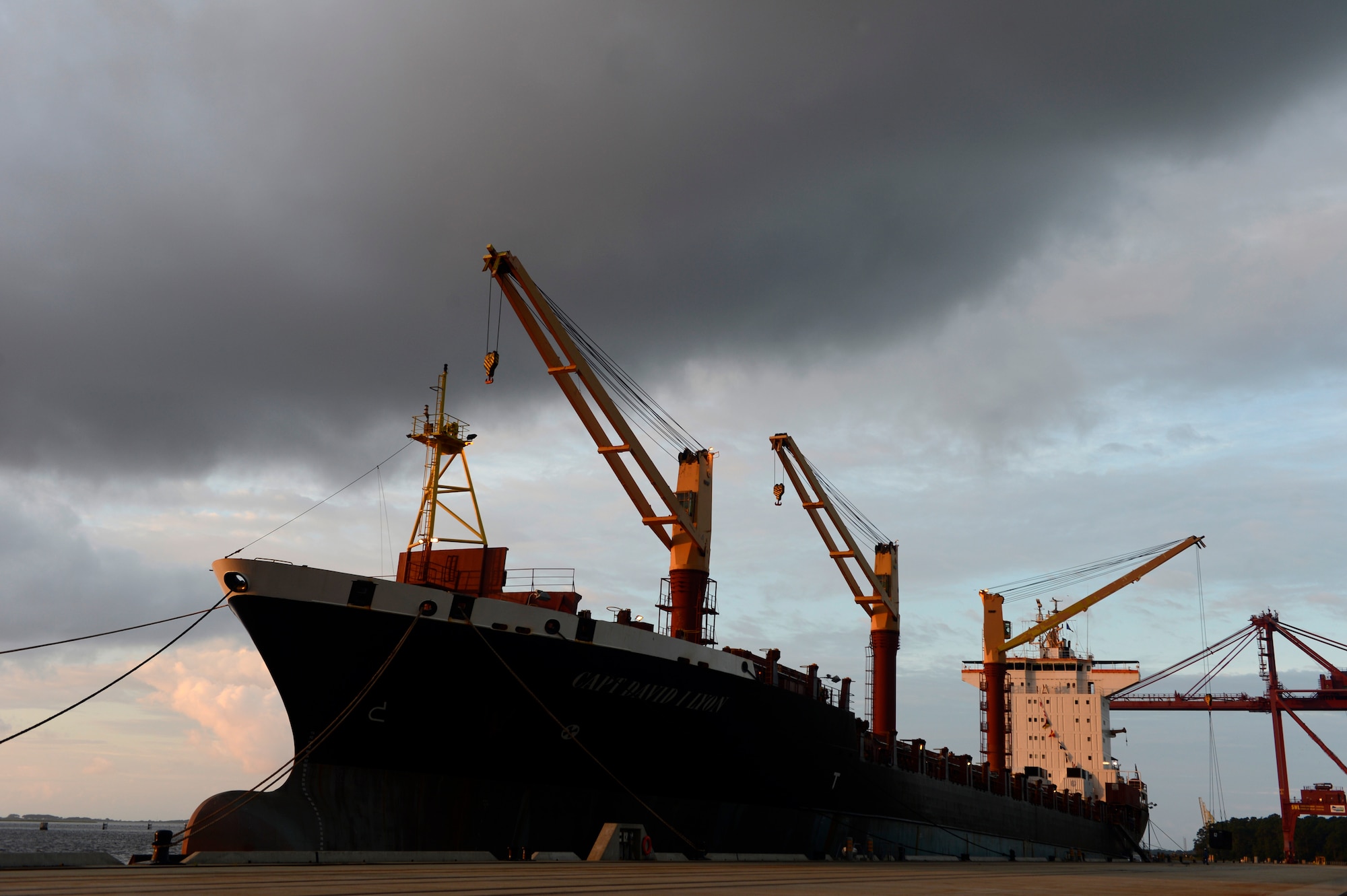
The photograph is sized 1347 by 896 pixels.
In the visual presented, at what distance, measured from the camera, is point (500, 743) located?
824 inches

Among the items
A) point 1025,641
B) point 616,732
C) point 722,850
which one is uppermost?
point 1025,641

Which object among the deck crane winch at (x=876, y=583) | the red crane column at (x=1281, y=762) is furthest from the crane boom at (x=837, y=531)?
the red crane column at (x=1281, y=762)

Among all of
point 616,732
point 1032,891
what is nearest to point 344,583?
point 616,732

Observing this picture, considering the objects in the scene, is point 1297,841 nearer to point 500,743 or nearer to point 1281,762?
point 1281,762

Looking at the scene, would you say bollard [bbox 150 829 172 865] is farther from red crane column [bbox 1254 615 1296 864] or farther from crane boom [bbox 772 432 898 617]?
red crane column [bbox 1254 615 1296 864]

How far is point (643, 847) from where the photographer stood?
2133 centimetres

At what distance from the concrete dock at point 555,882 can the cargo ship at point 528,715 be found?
4.27 m

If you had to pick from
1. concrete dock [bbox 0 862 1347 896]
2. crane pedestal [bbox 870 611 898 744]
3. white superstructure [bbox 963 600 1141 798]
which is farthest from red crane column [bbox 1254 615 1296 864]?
concrete dock [bbox 0 862 1347 896]

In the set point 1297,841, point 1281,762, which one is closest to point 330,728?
point 1281,762

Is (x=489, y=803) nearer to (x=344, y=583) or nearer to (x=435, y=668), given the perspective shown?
(x=435, y=668)

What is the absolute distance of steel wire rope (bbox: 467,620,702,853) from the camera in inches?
812

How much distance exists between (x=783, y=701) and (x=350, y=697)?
12.4m

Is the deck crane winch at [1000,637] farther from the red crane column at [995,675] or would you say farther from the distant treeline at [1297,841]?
the distant treeline at [1297,841]

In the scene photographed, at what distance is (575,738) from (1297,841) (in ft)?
561
